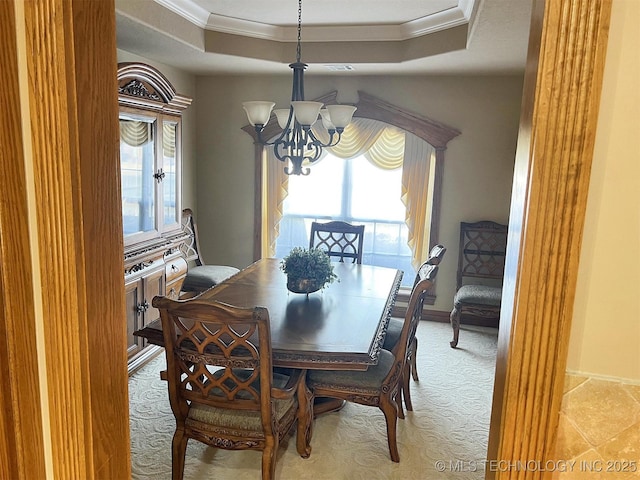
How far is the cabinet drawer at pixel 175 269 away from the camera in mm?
3891

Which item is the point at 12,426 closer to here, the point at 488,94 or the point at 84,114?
the point at 84,114

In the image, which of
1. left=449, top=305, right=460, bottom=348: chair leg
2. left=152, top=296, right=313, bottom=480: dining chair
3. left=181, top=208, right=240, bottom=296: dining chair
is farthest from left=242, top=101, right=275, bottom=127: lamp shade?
left=449, top=305, right=460, bottom=348: chair leg

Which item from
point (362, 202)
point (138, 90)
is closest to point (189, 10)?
point (138, 90)

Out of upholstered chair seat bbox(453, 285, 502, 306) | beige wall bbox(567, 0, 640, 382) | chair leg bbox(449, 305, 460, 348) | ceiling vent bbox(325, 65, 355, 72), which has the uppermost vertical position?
ceiling vent bbox(325, 65, 355, 72)

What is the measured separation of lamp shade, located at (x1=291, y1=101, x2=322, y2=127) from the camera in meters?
2.79

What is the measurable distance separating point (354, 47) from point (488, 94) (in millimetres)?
1385

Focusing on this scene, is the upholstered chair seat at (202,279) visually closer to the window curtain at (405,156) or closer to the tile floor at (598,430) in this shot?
the window curtain at (405,156)

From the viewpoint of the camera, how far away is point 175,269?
158 inches

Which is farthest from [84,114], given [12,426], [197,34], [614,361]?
[197,34]

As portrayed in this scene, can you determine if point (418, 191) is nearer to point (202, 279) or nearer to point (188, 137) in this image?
point (202, 279)

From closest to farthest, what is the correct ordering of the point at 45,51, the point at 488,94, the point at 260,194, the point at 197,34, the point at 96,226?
the point at 45,51
the point at 96,226
the point at 197,34
the point at 488,94
the point at 260,194

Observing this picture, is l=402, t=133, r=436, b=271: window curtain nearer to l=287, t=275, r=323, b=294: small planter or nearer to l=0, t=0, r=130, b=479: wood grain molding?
l=287, t=275, r=323, b=294: small planter

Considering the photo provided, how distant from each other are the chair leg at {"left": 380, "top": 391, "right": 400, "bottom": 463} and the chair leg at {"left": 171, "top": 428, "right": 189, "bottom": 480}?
39.6 inches

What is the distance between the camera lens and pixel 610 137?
0.81 meters
